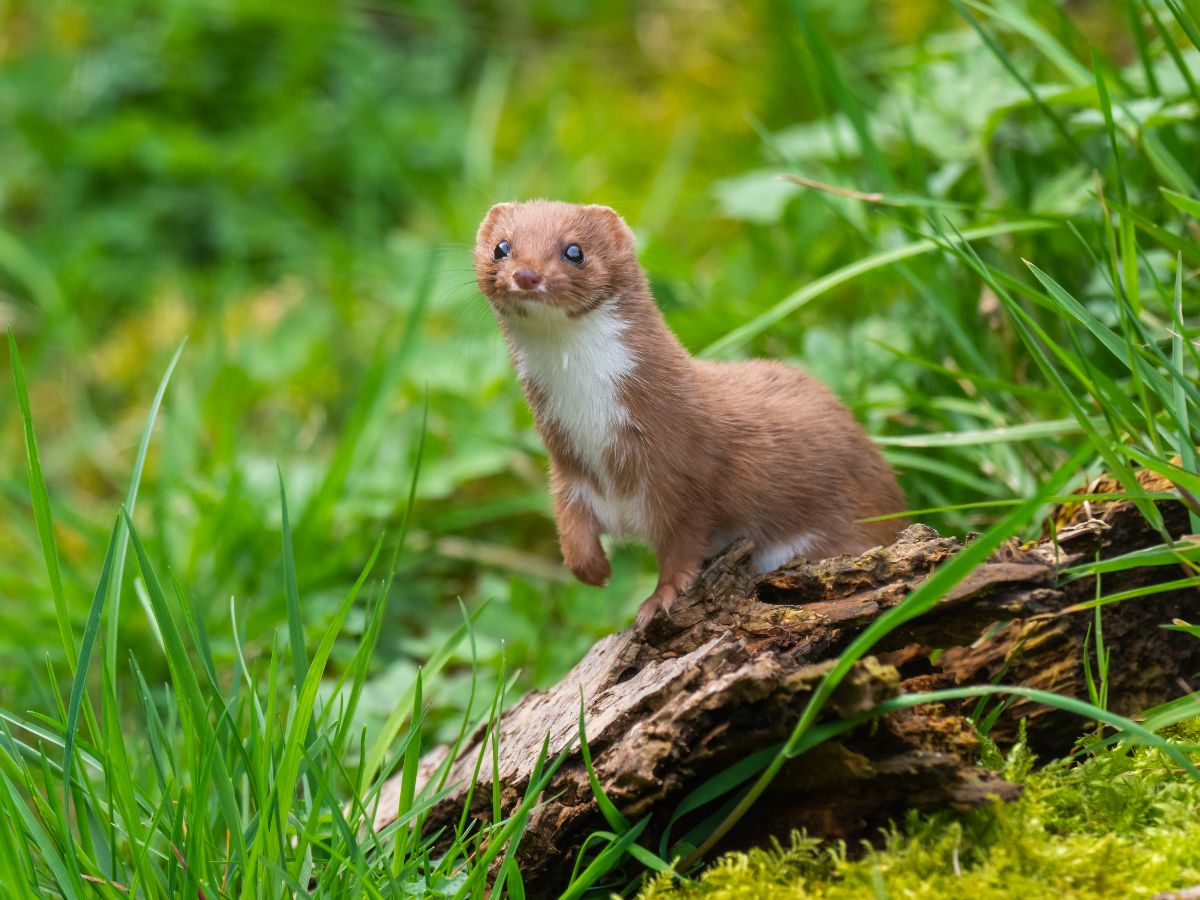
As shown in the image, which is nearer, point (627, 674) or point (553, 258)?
point (627, 674)

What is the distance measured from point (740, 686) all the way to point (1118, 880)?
0.84 m

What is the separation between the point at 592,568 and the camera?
12.4ft

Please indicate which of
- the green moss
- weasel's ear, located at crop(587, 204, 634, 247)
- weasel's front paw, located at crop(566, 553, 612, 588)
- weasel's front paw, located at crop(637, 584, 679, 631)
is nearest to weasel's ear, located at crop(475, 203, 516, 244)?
weasel's ear, located at crop(587, 204, 634, 247)

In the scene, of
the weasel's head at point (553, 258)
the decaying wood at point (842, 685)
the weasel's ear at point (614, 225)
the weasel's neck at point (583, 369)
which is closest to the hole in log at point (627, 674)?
the decaying wood at point (842, 685)

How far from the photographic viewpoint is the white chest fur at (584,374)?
3541mm

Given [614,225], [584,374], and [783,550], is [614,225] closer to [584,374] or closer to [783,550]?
[584,374]

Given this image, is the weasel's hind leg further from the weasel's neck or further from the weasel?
the weasel's neck

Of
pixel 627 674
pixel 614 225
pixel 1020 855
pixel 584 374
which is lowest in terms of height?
pixel 1020 855

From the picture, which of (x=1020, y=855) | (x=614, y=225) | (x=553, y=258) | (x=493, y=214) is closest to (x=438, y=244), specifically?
(x=493, y=214)

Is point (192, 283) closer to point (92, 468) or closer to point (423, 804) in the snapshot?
point (92, 468)

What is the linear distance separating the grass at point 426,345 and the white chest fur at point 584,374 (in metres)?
0.36

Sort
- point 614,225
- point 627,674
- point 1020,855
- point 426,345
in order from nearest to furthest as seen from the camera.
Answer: point 1020,855 < point 627,674 < point 614,225 < point 426,345

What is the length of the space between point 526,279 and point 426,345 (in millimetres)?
3468

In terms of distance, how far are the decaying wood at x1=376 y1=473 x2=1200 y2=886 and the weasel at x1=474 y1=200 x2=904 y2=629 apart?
26 cm
